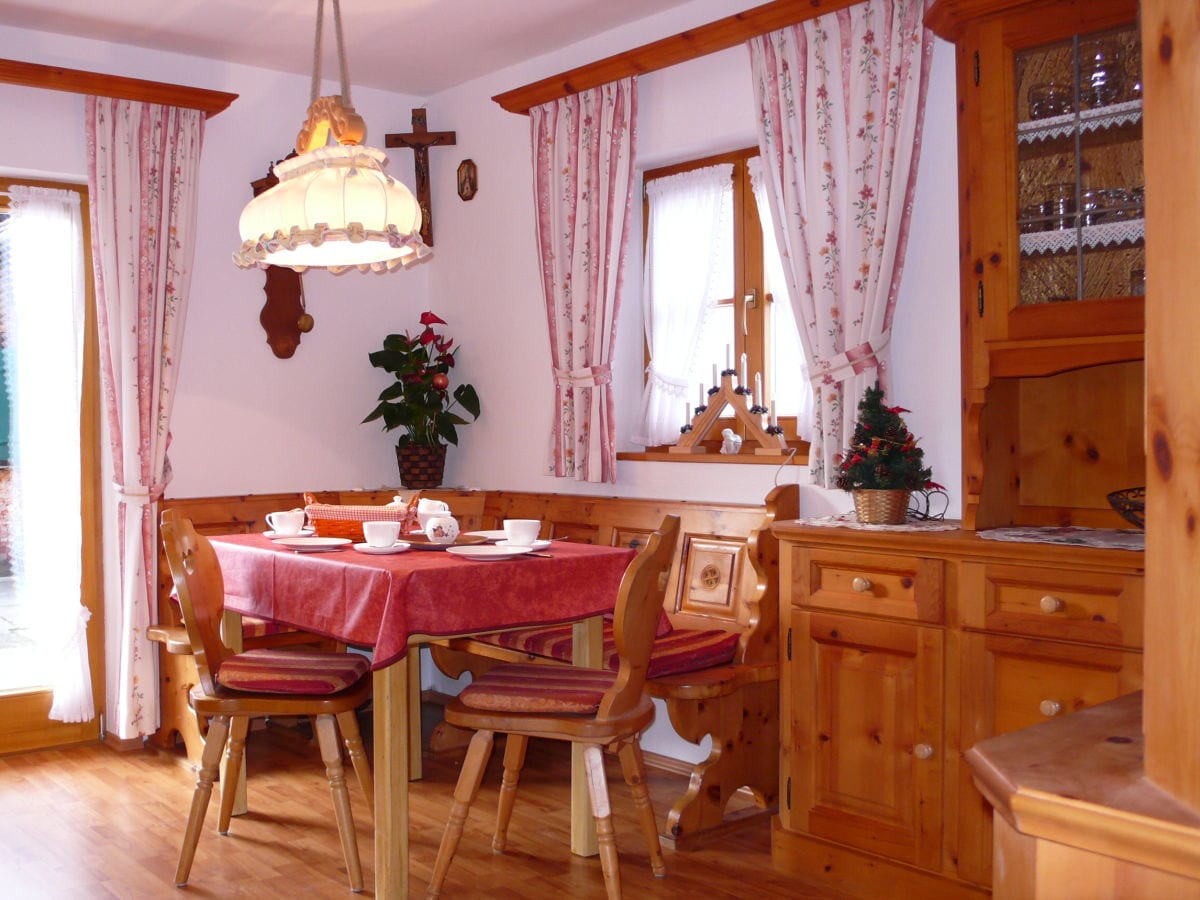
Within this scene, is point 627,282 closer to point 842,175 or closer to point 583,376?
point 583,376

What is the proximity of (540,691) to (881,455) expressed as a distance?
1102mm

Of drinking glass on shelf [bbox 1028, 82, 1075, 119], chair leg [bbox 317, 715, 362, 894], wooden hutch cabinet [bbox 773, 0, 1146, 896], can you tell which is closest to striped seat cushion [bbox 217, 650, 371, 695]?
chair leg [bbox 317, 715, 362, 894]

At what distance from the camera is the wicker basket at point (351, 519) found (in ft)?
10.7

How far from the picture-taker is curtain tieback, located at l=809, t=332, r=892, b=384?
3420 millimetres

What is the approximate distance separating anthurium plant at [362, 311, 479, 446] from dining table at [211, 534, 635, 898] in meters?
1.84

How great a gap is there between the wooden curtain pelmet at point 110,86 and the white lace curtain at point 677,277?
171 cm

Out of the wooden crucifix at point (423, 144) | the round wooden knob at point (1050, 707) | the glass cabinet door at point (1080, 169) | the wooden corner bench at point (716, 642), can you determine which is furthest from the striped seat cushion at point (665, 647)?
the wooden crucifix at point (423, 144)

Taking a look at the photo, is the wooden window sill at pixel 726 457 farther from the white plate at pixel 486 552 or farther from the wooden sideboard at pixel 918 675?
the white plate at pixel 486 552

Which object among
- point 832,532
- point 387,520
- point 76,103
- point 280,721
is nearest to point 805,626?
point 832,532

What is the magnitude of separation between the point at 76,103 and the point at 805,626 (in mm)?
3287

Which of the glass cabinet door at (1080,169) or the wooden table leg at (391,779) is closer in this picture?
the glass cabinet door at (1080,169)

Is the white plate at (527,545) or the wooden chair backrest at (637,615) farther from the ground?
the white plate at (527,545)

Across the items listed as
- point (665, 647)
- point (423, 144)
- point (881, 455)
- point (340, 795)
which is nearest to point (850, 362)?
point (881, 455)

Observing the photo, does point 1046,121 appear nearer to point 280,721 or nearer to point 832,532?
point 832,532
